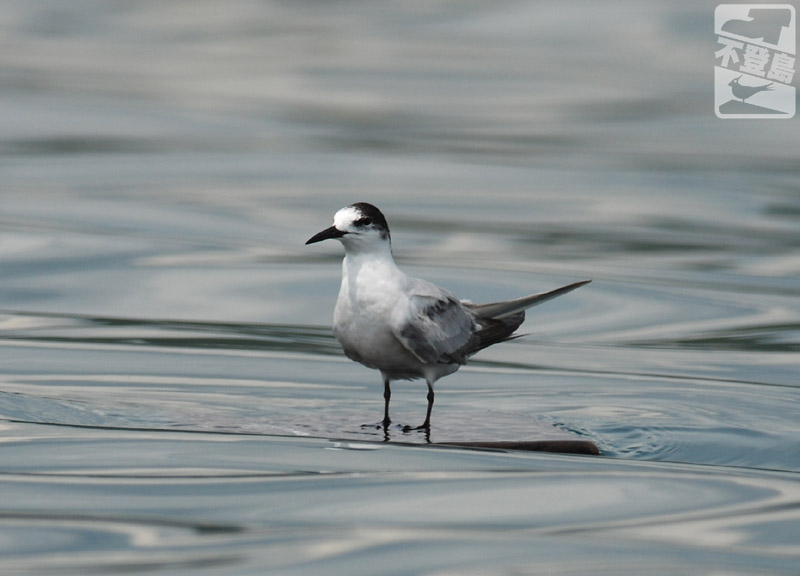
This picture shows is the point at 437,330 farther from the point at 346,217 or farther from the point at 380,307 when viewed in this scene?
the point at 346,217

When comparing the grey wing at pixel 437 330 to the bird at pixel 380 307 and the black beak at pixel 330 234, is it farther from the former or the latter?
the black beak at pixel 330 234

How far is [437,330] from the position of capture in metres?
9.48

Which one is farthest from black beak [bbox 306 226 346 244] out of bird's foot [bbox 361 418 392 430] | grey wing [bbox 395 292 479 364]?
bird's foot [bbox 361 418 392 430]

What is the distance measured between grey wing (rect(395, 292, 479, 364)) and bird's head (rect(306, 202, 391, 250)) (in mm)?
407

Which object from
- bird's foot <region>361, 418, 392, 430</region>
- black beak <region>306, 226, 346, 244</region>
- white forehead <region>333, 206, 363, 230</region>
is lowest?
bird's foot <region>361, 418, 392, 430</region>

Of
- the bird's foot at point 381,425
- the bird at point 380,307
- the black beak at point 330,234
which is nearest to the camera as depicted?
the black beak at point 330,234

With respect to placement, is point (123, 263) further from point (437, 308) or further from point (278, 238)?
point (437, 308)

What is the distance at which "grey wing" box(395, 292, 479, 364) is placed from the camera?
368 inches

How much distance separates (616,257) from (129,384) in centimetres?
825

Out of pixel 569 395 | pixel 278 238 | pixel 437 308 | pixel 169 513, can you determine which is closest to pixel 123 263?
pixel 278 238

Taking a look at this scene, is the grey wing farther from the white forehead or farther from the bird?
the white forehead

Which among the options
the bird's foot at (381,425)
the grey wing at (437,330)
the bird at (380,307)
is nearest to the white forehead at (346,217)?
the bird at (380,307)

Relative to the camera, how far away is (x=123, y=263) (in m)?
17.6

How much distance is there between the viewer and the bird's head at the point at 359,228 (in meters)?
9.26
